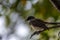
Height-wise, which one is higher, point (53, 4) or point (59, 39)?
point (53, 4)

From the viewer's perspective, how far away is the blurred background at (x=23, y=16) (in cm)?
78

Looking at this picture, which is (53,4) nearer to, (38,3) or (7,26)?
(38,3)

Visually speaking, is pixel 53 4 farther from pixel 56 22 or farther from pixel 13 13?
pixel 13 13

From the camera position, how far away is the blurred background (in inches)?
30.8

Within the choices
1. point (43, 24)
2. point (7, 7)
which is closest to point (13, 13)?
point (7, 7)

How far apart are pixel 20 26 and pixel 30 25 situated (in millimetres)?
48

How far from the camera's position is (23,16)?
81 cm

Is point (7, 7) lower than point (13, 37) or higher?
higher

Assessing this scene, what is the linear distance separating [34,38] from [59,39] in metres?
0.11

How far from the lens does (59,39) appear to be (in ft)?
2.54

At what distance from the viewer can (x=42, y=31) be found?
2.56 feet

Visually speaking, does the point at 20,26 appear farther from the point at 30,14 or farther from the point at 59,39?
the point at 59,39

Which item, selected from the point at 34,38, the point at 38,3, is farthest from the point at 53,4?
the point at 34,38

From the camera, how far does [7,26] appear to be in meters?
0.83
